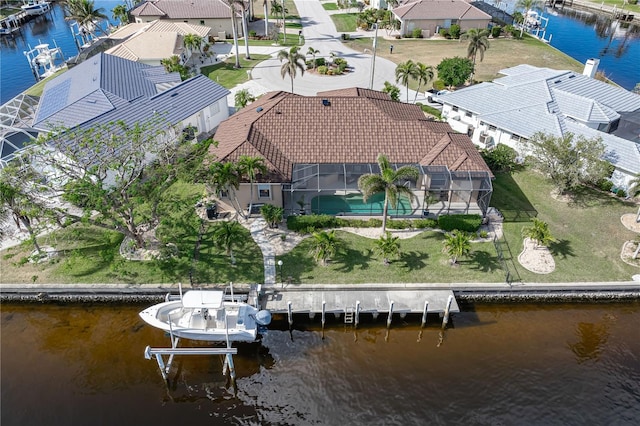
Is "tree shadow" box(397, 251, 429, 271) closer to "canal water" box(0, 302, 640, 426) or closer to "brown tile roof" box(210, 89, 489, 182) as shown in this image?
"canal water" box(0, 302, 640, 426)

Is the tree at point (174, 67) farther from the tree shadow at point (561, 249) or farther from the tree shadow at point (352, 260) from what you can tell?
the tree shadow at point (561, 249)

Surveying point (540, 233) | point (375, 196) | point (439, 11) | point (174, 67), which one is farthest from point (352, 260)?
point (439, 11)

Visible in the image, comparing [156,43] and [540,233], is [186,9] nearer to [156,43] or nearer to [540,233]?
[156,43]

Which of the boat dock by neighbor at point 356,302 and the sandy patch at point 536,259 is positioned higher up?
the sandy patch at point 536,259

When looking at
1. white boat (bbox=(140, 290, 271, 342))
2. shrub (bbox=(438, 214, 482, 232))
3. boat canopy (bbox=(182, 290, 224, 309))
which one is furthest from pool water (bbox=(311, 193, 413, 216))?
boat canopy (bbox=(182, 290, 224, 309))

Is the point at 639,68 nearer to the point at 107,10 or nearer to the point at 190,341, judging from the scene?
the point at 190,341

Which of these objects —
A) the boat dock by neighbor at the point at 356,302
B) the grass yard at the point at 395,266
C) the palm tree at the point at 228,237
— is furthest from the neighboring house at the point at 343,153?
the boat dock by neighbor at the point at 356,302
